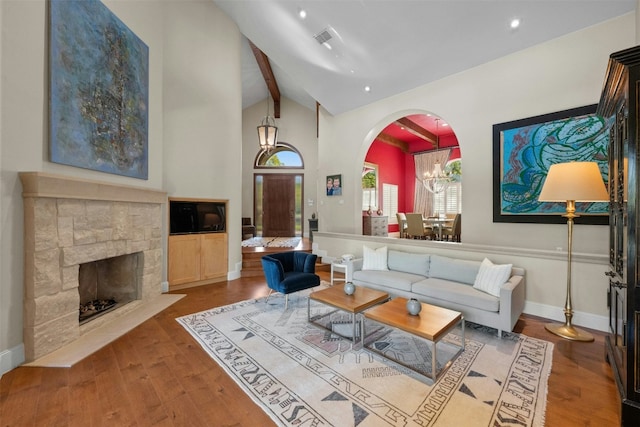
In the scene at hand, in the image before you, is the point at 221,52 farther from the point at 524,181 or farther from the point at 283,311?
the point at 524,181

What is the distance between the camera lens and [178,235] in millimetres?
4660

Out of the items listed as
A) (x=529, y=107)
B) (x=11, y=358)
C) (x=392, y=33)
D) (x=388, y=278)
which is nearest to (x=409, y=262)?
(x=388, y=278)

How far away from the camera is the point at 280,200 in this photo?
30.5 feet

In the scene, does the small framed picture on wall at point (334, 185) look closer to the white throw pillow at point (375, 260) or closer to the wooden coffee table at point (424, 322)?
the white throw pillow at point (375, 260)

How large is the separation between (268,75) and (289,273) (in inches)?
233

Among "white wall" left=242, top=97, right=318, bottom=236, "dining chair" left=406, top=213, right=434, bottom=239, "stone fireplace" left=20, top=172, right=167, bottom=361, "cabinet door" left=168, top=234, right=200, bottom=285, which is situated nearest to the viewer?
"stone fireplace" left=20, top=172, right=167, bottom=361

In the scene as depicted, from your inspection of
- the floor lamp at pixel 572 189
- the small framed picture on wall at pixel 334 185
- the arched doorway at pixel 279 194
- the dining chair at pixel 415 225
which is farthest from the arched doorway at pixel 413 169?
the floor lamp at pixel 572 189

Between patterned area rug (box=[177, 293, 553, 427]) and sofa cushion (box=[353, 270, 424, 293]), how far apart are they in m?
0.79

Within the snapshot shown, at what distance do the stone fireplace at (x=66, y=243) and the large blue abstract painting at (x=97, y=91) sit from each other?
1.09ft

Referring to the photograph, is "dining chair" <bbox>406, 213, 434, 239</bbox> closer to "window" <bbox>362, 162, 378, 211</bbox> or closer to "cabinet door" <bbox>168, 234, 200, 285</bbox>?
"window" <bbox>362, 162, 378, 211</bbox>

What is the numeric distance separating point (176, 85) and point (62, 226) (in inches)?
122

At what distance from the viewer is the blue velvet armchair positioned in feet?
11.8

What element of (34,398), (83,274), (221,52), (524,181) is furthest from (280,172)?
(34,398)

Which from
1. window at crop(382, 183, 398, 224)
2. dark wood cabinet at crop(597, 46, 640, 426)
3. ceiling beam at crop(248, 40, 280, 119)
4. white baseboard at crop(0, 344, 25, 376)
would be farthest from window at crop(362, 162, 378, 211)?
white baseboard at crop(0, 344, 25, 376)
